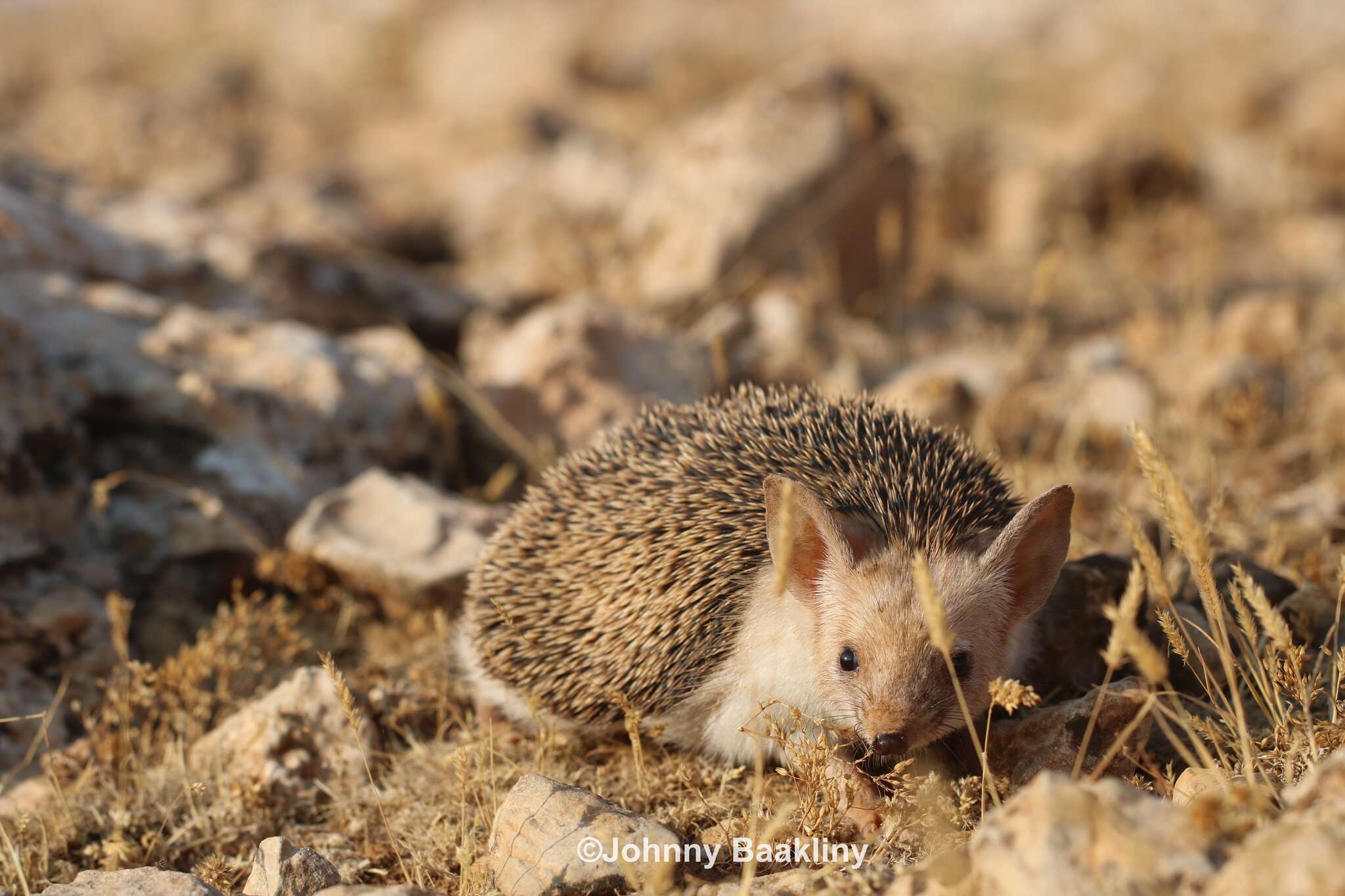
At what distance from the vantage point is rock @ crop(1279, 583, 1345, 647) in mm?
4207

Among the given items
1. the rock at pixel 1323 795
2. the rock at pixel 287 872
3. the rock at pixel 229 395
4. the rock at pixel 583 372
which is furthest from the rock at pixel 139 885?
the rock at pixel 583 372

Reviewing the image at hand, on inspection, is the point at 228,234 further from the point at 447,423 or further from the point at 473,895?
the point at 473,895

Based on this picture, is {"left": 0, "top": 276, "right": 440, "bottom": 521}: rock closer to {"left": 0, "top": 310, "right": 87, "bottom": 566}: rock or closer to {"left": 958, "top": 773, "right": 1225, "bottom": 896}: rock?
{"left": 0, "top": 310, "right": 87, "bottom": 566}: rock

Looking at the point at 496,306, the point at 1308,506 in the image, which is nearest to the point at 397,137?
the point at 496,306

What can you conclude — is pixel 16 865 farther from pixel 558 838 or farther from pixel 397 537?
pixel 397 537

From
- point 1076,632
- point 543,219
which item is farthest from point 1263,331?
point 543,219

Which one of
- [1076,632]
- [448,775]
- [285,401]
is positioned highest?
[285,401]

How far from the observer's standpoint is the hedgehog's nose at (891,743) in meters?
3.45

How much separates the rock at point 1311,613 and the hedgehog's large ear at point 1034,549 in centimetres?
114

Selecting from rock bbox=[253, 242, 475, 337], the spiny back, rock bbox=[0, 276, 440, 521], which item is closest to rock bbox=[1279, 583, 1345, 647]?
the spiny back

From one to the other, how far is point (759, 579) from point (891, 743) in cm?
82

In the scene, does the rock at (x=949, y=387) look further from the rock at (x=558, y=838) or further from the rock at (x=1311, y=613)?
the rock at (x=558, y=838)

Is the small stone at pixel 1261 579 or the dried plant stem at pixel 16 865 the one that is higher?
the small stone at pixel 1261 579

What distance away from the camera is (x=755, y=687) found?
13.0ft
